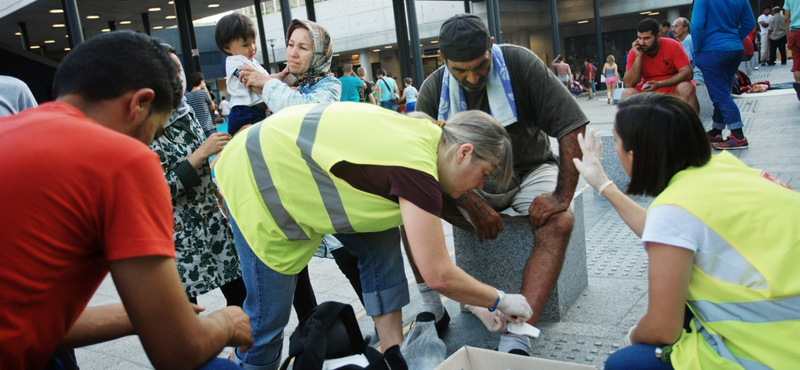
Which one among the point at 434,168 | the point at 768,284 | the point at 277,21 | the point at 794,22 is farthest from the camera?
the point at 277,21

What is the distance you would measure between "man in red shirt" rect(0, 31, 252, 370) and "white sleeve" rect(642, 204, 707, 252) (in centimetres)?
124

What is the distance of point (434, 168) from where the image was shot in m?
2.06

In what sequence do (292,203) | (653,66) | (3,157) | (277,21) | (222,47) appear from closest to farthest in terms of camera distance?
(3,157) < (292,203) < (222,47) < (653,66) < (277,21)

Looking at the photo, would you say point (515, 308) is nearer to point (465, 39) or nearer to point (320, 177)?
point (320, 177)

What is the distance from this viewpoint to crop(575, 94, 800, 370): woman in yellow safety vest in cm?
161

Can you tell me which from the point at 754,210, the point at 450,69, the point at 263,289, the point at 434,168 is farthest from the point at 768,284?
the point at 450,69

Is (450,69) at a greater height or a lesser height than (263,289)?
greater

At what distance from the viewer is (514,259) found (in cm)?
309

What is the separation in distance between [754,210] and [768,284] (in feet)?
0.65

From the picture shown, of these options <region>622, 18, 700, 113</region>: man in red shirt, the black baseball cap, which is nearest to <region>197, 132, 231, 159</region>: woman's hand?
the black baseball cap

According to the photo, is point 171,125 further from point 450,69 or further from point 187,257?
point 450,69

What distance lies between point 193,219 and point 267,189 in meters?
0.69

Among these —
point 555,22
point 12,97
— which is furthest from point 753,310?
point 555,22

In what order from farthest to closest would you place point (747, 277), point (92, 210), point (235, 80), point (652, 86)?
point (652, 86) < point (235, 80) < point (747, 277) < point (92, 210)
